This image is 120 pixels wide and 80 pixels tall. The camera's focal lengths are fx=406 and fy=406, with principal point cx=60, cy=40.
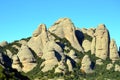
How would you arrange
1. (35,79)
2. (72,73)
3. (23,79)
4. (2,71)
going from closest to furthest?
(2,71)
(23,79)
(35,79)
(72,73)

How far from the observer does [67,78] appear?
185375mm

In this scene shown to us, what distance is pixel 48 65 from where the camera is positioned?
200 m

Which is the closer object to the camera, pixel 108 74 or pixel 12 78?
pixel 12 78

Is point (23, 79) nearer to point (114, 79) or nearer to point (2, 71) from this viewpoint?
point (2, 71)

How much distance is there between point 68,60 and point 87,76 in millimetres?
12315

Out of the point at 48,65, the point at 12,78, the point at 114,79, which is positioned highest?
the point at 48,65

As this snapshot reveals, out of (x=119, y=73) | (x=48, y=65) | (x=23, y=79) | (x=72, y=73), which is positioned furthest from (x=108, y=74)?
(x=23, y=79)

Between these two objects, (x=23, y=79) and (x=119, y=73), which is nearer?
(x=23, y=79)

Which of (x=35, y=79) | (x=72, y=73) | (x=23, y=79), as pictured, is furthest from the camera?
(x=72, y=73)

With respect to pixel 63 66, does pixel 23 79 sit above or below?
below

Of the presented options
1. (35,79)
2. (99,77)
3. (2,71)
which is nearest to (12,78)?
(2,71)

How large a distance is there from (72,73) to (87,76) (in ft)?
25.2

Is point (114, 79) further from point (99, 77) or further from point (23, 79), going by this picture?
point (23, 79)

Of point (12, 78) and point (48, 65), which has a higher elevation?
point (48, 65)
